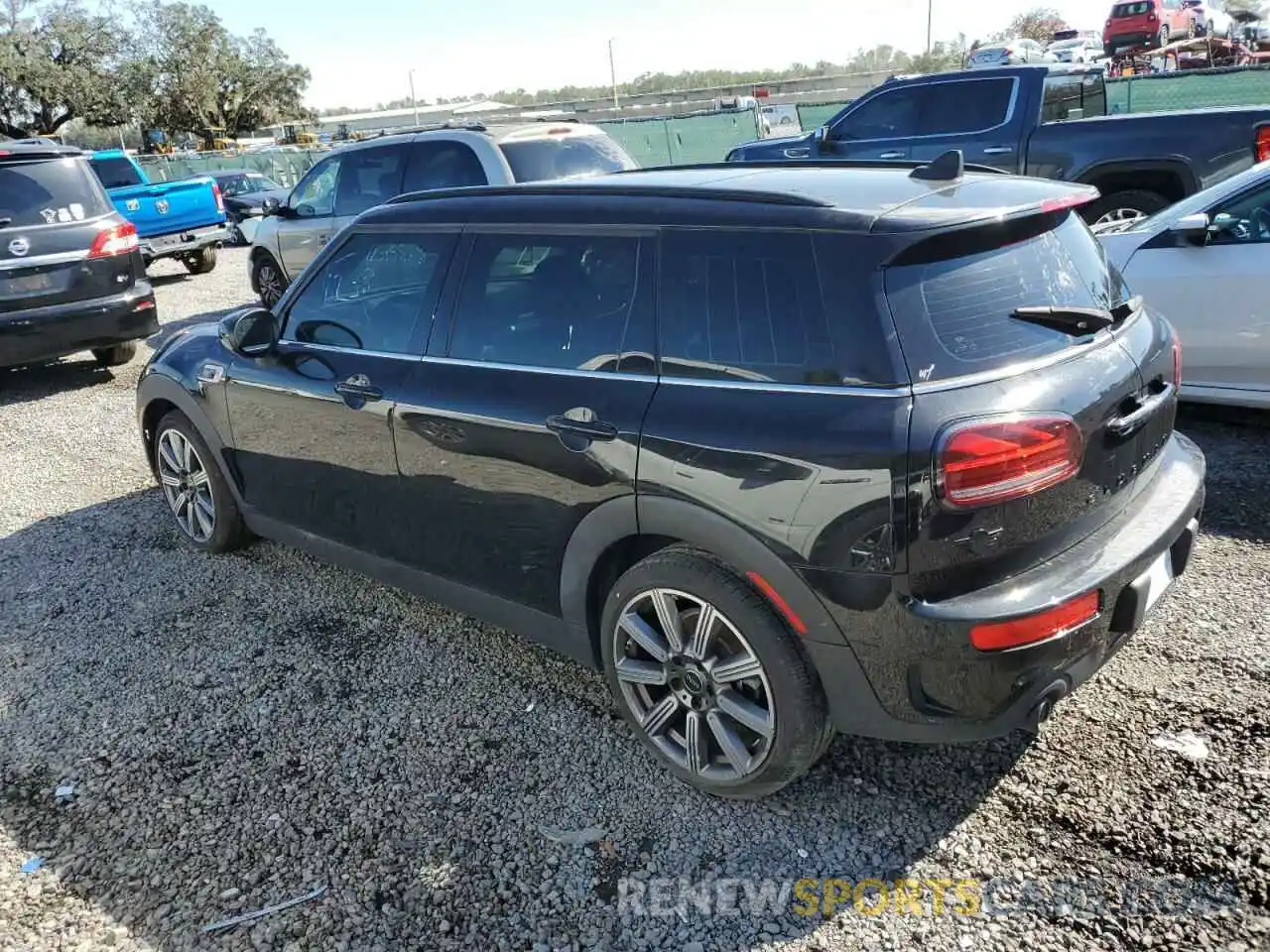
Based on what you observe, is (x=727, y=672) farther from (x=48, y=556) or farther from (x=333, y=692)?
(x=48, y=556)

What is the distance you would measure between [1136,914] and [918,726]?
0.66 metres

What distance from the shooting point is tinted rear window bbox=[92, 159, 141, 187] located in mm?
14586

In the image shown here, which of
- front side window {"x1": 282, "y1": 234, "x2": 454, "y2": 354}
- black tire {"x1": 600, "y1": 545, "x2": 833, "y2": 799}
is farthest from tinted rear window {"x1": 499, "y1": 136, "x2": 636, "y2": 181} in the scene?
black tire {"x1": 600, "y1": 545, "x2": 833, "y2": 799}

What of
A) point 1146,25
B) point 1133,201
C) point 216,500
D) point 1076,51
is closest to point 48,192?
point 216,500

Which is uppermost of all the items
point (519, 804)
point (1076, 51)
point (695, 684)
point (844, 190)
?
point (844, 190)

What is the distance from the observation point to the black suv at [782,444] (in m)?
2.36

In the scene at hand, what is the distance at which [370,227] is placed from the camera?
3.82 m

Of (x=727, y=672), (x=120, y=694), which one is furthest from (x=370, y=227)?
(x=727, y=672)

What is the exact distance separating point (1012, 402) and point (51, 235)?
7928 mm

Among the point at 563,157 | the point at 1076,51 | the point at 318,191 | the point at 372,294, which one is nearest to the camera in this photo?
the point at 372,294

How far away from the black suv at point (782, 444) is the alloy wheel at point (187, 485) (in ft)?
5.11

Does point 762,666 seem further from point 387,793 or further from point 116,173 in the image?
point 116,173

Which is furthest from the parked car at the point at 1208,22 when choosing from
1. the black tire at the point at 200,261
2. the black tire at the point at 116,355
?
the black tire at the point at 116,355

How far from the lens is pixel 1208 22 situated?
1425 inches
